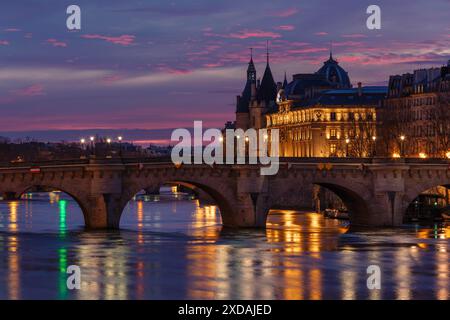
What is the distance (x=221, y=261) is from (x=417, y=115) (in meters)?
91.6

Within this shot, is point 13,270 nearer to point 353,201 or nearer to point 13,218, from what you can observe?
point 353,201

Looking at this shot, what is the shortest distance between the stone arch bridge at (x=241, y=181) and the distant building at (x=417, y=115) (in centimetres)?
4259

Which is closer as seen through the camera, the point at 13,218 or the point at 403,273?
the point at 403,273

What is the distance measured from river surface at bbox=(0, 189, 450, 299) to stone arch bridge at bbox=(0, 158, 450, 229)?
1.97 m

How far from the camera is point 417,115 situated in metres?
158

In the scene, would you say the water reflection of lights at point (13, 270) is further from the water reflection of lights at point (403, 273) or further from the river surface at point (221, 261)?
the water reflection of lights at point (403, 273)

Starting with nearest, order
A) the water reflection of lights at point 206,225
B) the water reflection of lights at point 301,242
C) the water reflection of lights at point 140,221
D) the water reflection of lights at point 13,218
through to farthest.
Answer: the water reflection of lights at point 301,242, the water reflection of lights at point 140,221, the water reflection of lights at point 206,225, the water reflection of lights at point 13,218

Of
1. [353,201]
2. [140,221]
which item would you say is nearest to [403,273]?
[353,201]

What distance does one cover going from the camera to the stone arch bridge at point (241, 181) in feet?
291

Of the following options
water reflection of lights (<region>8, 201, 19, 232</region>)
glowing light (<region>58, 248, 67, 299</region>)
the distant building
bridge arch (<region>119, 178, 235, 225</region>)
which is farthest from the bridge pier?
the distant building

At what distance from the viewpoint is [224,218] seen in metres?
97.6

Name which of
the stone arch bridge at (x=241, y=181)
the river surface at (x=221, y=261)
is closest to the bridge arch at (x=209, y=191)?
the stone arch bridge at (x=241, y=181)
